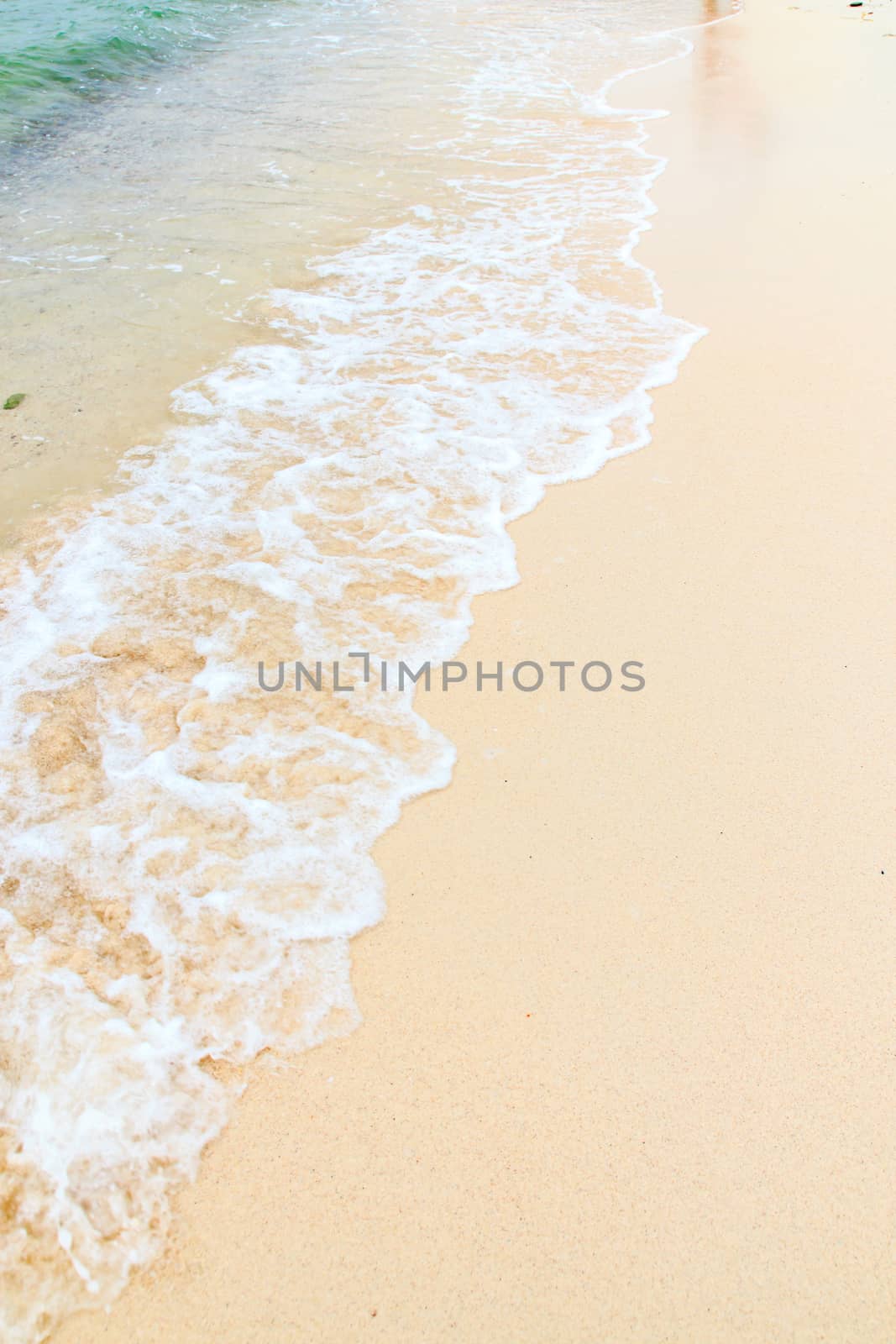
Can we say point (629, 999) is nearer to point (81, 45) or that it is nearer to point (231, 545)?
point (231, 545)

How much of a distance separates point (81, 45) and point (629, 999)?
13434mm

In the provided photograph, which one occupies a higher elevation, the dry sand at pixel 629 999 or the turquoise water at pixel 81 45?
the turquoise water at pixel 81 45

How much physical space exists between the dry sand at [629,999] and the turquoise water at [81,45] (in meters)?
8.71

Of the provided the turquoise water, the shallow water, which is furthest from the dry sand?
the turquoise water

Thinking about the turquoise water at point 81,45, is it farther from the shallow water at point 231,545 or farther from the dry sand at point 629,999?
the dry sand at point 629,999

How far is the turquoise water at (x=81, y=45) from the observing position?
9445mm

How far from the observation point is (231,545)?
3533mm

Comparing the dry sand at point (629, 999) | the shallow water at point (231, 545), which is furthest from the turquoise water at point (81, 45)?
the dry sand at point (629, 999)

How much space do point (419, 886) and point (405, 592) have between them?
1.30 meters

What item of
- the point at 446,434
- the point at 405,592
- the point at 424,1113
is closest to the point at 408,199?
the point at 446,434

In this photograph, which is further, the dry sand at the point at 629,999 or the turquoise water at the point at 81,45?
the turquoise water at the point at 81,45

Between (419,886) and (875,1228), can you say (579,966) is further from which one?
(875,1228)

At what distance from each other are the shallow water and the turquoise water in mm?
1872

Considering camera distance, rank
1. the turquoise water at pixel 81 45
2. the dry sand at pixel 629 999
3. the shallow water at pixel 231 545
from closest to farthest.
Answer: the dry sand at pixel 629 999 → the shallow water at pixel 231 545 → the turquoise water at pixel 81 45
